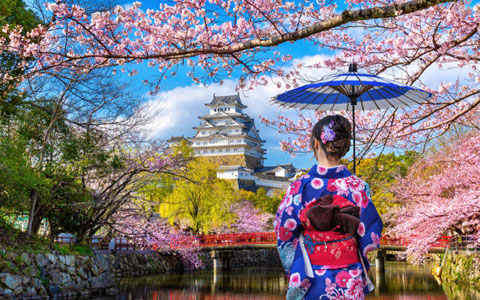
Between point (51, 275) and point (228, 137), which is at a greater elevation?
point (228, 137)

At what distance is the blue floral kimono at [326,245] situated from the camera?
2.82 meters

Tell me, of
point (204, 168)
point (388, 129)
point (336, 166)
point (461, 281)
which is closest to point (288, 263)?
point (336, 166)

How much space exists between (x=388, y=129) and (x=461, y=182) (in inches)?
246

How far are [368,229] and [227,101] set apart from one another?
49.3 metres

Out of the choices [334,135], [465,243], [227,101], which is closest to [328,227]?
[334,135]

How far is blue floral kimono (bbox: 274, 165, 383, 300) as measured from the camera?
2.82 metres

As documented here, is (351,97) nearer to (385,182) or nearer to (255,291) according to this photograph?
(255,291)

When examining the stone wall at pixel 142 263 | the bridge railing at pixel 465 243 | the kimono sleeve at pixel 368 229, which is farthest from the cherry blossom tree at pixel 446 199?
the stone wall at pixel 142 263

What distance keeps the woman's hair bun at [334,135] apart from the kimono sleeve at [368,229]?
293mm

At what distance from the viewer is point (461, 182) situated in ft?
39.8

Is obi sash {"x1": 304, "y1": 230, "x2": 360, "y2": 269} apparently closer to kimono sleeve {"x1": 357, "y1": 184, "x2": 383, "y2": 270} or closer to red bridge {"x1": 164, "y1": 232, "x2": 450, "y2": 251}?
kimono sleeve {"x1": 357, "y1": 184, "x2": 383, "y2": 270}

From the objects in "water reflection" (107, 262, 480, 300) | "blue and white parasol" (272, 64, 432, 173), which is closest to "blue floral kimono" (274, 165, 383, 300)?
"blue and white parasol" (272, 64, 432, 173)

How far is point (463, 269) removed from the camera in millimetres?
14055

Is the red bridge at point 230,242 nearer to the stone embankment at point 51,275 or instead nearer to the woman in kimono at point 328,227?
the stone embankment at point 51,275
